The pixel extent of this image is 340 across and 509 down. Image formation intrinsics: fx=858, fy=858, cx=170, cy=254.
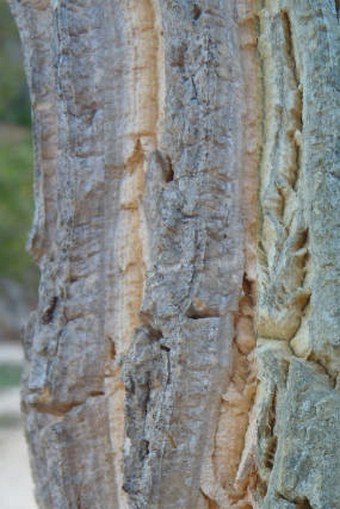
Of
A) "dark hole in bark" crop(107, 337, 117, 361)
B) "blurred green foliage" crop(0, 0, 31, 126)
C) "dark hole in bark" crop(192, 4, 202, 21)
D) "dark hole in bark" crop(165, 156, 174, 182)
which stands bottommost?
"dark hole in bark" crop(107, 337, 117, 361)

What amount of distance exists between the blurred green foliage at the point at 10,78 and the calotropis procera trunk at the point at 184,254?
1342 cm

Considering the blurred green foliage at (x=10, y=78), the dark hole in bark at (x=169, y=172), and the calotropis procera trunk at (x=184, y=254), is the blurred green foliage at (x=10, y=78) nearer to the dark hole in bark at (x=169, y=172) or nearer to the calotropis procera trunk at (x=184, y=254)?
the calotropis procera trunk at (x=184, y=254)

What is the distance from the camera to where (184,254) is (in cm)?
154

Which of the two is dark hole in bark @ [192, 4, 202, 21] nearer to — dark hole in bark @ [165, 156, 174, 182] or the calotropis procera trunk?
the calotropis procera trunk

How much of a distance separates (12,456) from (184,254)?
13.5 feet

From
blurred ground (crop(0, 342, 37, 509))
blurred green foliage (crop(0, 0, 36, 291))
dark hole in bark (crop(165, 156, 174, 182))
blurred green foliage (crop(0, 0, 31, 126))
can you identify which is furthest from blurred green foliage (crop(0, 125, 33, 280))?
dark hole in bark (crop(165, 156, 174, 182))

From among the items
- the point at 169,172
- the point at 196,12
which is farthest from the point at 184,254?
the point at 196,12

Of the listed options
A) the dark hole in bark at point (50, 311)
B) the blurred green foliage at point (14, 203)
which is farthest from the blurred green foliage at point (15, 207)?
the dark hole in bark at point (50, 311)

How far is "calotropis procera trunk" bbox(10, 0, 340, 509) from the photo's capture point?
140 centimetres

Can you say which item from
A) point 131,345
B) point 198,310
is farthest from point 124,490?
point 198,310

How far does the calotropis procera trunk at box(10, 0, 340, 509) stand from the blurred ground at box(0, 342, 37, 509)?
7.88ft

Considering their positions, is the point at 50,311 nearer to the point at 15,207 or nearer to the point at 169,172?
the point at 169,172

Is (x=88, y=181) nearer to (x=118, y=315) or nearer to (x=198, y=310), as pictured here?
(x=118, y=315)

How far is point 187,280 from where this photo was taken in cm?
153
